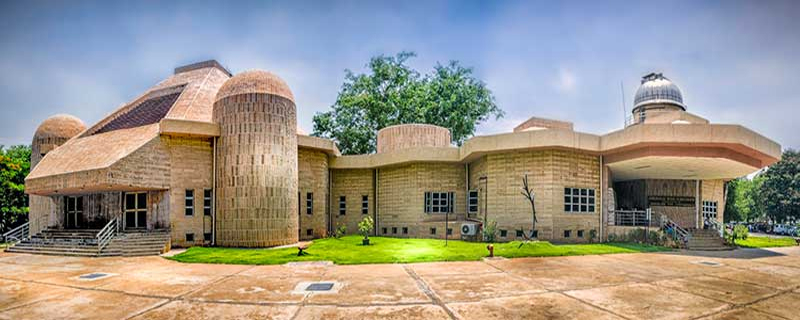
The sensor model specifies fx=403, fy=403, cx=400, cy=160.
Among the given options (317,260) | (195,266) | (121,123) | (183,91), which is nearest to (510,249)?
(317,260)

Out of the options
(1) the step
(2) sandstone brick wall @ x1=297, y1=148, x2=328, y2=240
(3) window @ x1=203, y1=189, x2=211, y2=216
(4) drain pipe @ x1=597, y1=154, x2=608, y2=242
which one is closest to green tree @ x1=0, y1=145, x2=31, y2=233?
(1) the step

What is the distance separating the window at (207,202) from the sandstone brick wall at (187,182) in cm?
12

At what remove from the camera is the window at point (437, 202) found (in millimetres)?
21562

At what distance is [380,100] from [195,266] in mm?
25062

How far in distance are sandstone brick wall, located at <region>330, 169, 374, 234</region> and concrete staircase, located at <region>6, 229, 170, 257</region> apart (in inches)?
375

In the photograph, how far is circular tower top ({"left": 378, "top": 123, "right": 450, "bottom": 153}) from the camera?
23297 millimetres

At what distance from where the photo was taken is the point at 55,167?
17953 millimetres

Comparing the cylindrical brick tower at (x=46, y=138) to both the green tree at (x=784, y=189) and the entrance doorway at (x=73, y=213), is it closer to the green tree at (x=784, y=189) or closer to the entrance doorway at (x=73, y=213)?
the entrance doorway at (x=73, y=213)

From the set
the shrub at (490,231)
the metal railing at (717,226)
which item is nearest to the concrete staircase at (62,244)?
the shrub at (490,231)

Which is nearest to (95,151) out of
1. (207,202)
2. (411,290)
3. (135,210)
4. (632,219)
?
(135,210)

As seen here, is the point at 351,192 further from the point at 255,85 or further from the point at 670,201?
the point at 670,201

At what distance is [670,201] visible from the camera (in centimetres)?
2286

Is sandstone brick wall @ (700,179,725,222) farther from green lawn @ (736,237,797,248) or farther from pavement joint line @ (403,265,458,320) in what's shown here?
pavement joint line @ (403,265,458,320)

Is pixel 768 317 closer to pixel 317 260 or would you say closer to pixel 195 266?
pixel 317 260
